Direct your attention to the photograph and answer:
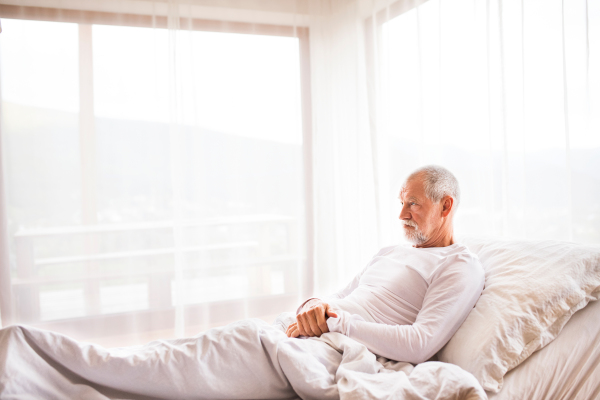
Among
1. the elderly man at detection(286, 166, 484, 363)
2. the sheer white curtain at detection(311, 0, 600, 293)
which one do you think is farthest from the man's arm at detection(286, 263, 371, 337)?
the sheer white curtain at detection(311, 0, 600, 293)

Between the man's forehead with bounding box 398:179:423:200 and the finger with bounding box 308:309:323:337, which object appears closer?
the finger with bounding box 308:309:323:337

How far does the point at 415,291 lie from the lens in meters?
1.53

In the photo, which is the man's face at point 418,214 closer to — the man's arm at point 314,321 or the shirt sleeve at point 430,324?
the shirt sleeve at point 430,324

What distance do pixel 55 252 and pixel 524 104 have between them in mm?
2651

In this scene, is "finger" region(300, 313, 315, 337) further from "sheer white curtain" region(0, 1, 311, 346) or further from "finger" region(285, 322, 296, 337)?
"sheer white curtain" region(0, 1, 311, 346)

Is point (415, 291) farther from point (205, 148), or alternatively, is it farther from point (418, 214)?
point (205, 148)

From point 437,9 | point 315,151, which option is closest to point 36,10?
point 315,151

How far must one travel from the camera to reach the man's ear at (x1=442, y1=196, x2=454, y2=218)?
1.65 m

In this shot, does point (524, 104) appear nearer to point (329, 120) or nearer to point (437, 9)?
point (437, 9)

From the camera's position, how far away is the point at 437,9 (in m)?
2.24

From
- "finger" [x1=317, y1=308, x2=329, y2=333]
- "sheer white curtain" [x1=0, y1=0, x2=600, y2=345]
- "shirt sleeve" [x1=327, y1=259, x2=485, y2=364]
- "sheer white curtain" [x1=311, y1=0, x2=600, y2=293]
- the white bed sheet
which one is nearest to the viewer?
the white bed sheet

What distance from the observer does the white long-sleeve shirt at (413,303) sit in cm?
133

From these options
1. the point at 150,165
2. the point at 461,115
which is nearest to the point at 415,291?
the point at 461,115

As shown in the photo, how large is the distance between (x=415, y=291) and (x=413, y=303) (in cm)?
4
